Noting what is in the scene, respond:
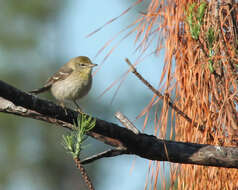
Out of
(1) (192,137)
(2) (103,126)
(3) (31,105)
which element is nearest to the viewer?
(3) (31,105)

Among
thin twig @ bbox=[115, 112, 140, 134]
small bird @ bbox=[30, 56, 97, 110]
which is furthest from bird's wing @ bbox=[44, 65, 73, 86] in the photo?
thin twig @ bbox=[115, 112, 140, 134]

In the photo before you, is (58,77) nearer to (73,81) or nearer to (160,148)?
(73,81)

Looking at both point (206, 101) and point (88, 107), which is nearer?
point (206, 101)

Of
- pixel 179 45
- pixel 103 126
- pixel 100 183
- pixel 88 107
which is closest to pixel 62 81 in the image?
pixel 179 45

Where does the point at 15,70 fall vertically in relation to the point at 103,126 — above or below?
above

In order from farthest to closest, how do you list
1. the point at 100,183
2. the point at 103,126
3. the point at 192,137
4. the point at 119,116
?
1. the point at 100,183
2. the point at 192,137
3. the point at 119,116
4. the point at 103,126

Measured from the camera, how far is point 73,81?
17.2 feet

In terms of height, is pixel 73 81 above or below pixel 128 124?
above

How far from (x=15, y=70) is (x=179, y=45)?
16798mm

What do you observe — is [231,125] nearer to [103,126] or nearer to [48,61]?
[103,126]

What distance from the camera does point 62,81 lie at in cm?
544

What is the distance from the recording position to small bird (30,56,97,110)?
5152mm

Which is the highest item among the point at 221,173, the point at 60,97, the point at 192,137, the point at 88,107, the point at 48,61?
the point at 48,61

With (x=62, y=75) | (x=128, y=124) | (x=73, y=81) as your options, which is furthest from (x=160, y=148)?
(x=62, y=75)
